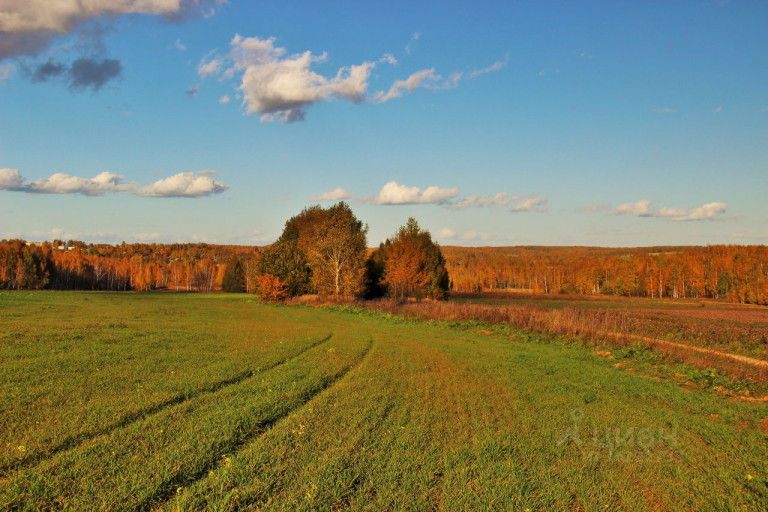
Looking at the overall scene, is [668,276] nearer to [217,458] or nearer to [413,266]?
[413,266]

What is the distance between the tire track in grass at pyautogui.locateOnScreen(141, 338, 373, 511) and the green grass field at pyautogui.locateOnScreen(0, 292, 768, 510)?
27 millimetres

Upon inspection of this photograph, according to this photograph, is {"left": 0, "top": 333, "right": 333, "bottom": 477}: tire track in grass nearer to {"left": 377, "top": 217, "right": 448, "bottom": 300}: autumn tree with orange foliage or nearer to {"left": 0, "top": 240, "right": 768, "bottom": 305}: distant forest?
{"left": 377, "top": 217, "right": 448, "bottom": 300}: autumn tree with orange foliage

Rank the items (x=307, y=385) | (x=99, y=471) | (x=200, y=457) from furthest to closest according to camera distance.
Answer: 1. (x=307, y=385)
2. (x=200, y=457)
3. (x=99, y=471)

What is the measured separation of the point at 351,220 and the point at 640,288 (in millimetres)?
96711

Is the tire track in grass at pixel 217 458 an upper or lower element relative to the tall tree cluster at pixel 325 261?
lower

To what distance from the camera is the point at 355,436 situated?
7.67 m

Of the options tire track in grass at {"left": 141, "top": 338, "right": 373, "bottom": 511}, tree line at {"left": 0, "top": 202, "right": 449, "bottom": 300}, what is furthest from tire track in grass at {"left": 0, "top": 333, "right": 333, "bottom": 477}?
tree line at {"left": 0, "top": 202, "right": 449, "bottom": 300}

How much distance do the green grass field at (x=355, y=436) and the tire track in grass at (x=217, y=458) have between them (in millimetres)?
27

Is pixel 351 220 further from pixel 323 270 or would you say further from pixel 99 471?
pixel 99 471

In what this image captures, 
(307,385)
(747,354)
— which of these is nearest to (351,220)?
(747,354)

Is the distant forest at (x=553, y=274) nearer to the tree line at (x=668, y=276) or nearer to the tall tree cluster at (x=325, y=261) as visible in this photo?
the tree line at (x=668, y=276)

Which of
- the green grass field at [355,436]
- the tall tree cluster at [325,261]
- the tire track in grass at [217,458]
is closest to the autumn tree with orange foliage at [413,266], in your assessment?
the tall tree cluster at [325,261]

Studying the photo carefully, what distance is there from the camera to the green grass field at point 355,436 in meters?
5.75

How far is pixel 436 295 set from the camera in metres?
59.3
